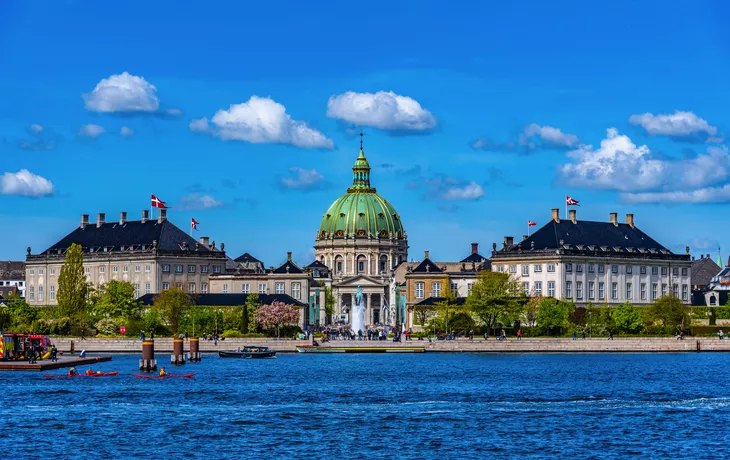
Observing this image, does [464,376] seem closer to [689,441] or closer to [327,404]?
[327,404]

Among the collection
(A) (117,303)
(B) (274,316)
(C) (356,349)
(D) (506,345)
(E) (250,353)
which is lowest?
(E) (250,353)

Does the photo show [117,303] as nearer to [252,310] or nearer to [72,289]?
[72,289]

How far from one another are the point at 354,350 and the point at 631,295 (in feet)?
193

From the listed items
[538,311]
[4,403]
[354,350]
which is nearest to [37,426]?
[4,403]

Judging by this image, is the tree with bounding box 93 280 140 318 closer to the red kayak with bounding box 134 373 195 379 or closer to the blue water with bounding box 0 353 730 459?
the blue water with bounding box 0 353 730 459

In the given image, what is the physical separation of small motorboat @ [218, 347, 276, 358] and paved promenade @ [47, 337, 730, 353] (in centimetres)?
703

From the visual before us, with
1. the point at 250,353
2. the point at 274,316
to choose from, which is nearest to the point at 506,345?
the point at 250,353

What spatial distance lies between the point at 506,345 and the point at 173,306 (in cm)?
3845

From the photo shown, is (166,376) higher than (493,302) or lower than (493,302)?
lower

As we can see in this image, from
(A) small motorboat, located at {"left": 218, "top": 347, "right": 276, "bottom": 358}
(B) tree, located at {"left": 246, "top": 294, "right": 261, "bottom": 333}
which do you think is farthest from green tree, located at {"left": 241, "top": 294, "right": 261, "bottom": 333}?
(A) small motorboat, located at {"left": 218, "top": 347, "right": 276, "bottom": 358}

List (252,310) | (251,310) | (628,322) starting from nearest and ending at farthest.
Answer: (628,322), (251,310), (252,310)

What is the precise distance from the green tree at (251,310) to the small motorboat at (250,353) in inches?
1012

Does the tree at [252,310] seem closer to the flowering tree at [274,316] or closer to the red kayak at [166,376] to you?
the flowering tree at [274,316]

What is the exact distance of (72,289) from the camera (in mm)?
152625
